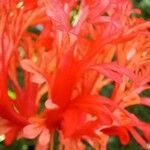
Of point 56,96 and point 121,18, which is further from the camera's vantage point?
point 121,18

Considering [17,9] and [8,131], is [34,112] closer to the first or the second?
[8,131]

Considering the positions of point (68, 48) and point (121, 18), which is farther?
point (121, 18)

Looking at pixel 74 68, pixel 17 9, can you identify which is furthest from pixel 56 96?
pixel 17 9

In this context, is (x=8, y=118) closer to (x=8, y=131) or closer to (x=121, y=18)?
(x=8, y=131)

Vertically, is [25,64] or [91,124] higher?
[25,64]

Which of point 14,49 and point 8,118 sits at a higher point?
point 14,49

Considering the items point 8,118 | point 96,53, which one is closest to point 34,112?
point 8,118
